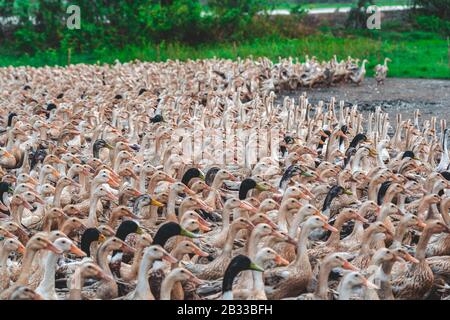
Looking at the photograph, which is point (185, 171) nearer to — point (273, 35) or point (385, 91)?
point (385, 91)

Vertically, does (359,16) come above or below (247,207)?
above

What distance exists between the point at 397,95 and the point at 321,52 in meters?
5.86

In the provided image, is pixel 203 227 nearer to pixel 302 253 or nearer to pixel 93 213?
pixel 302 253

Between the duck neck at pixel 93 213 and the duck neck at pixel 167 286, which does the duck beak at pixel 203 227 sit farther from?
Answer: the duck neck at pixel 167 286

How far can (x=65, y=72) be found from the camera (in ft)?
67.9

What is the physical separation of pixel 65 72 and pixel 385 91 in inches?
317

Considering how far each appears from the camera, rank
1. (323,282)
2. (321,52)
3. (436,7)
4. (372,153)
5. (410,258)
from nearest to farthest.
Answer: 1. (323,282)
2. (410,258)
3. (372,153)
4. (321,52)
5. (436,7)

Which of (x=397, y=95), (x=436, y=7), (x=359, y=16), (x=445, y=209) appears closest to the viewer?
(x=445, y=209)

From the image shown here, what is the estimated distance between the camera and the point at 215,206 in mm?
8852

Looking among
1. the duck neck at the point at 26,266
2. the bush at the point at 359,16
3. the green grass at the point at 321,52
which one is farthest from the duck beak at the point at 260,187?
the bush at the point at 359,16

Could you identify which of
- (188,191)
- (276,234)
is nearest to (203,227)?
(276,234)

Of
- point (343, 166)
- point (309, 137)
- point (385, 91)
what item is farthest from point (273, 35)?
point (343, 166)

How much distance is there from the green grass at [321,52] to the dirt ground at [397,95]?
5.05ft

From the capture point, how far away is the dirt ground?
17.9 meters
